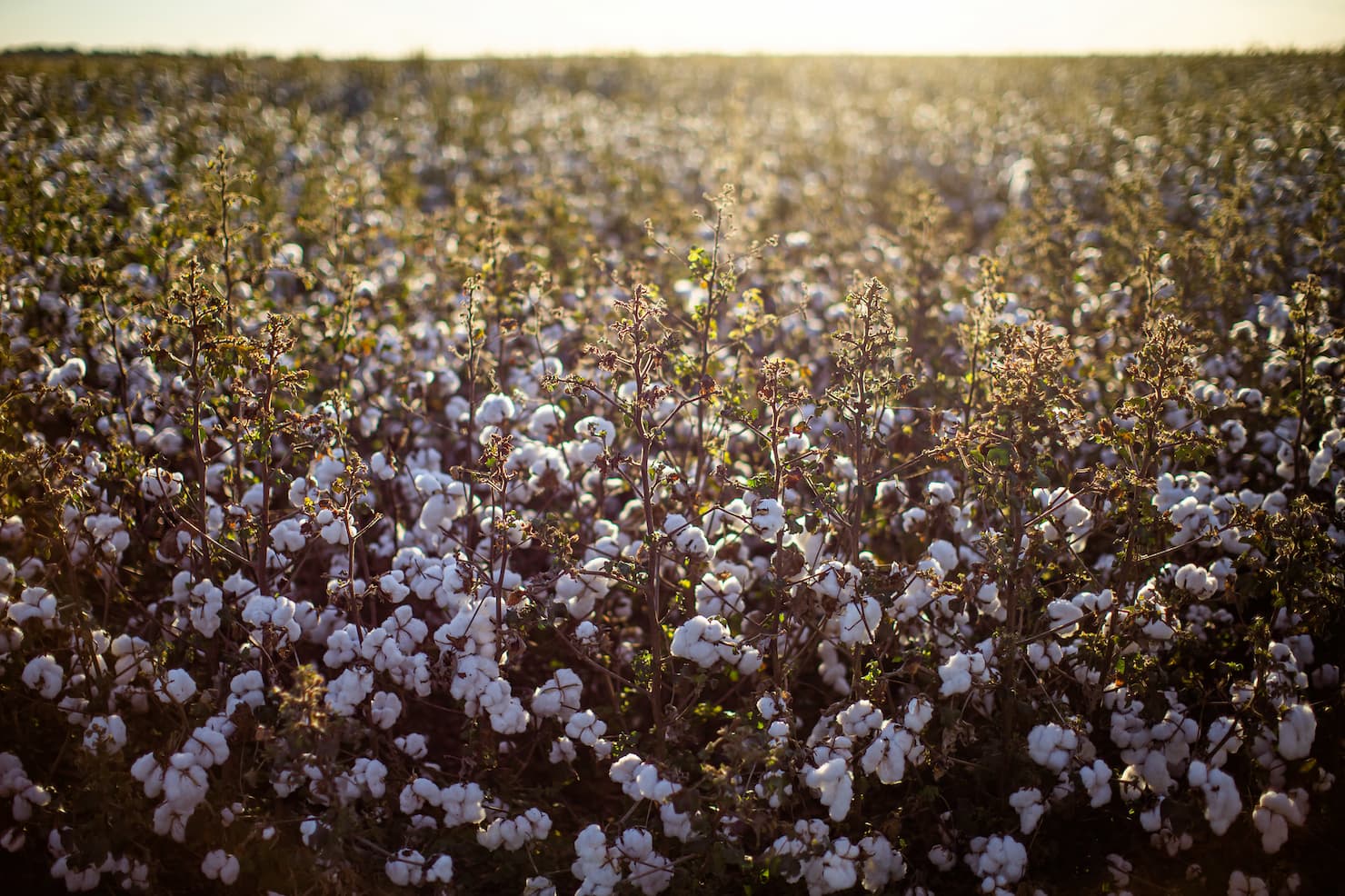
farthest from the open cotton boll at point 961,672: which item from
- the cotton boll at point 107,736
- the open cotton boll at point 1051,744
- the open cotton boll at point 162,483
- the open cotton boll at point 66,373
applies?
the open cotton boll at point 66,373

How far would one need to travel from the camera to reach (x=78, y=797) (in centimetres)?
271

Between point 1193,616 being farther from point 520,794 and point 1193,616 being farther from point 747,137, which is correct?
point 747,137

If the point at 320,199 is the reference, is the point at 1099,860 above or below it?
below

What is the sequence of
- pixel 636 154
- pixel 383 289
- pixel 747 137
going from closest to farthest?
pixel 383 289
pixel 636 154
pixel 747 137

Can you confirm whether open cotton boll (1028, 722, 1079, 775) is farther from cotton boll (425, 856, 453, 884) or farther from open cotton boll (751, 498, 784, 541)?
cotton boll (425, 856, 453, 884)

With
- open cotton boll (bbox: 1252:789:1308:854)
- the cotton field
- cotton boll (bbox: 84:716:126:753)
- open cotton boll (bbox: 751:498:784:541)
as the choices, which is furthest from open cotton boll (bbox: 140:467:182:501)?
open cotton boll (bbox: 1252:789:1308:854)

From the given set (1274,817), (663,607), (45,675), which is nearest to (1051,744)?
(1274,817)

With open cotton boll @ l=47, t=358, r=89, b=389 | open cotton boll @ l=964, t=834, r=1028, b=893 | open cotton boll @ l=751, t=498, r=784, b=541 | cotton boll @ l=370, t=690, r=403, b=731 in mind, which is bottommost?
open cotton boll @ l=964, t=834, r=1028, b=893

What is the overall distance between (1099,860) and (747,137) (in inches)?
573

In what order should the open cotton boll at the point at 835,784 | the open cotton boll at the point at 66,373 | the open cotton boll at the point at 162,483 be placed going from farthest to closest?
the open cotton boll at the point at 66,373
the open cotton boll at the point at 162,483
the open cotton boll at the point at 835,784

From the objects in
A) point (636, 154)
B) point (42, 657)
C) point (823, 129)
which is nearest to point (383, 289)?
point (42, 657)

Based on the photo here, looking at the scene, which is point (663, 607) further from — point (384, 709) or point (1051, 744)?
point (1051, 744)

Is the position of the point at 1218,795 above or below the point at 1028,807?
above

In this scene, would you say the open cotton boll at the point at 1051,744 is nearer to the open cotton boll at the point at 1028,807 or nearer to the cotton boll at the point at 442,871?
the open cotton boll at the point at 1028,807
